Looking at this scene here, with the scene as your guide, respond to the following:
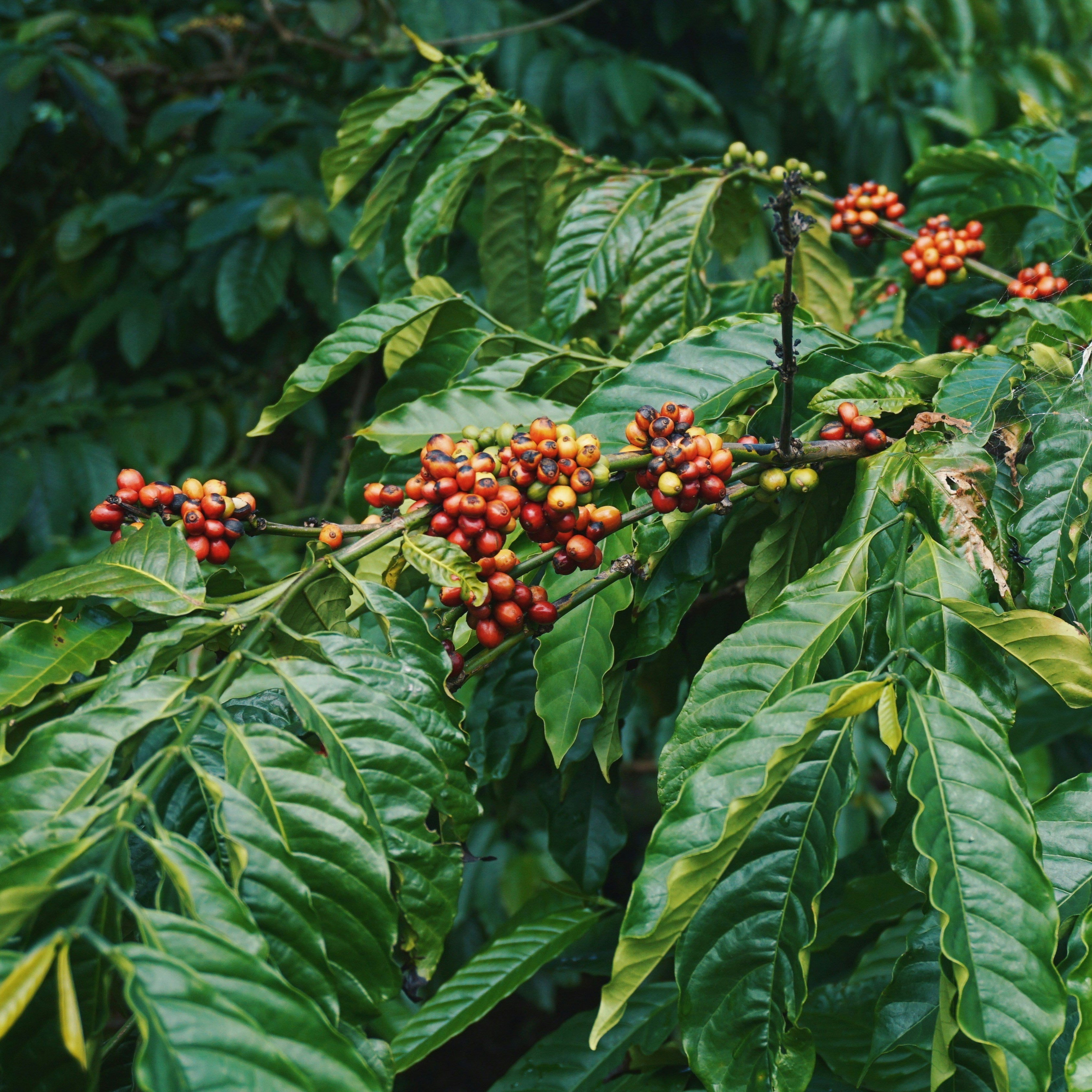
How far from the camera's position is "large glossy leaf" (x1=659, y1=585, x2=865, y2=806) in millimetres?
736

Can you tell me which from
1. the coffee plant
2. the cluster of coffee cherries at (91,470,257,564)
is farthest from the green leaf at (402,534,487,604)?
the cluster of coffee cherries at (91,470,257,564)

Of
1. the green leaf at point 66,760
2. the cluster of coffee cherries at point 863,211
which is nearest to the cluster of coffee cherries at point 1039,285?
the cluster of coffee cherries at point 863,211

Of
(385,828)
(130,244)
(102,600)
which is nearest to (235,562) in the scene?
(102,600)

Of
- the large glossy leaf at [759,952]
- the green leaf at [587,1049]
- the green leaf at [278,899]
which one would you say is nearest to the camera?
the green leaf at [278,899]

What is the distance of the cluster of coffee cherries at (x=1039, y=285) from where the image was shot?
3.69 ft

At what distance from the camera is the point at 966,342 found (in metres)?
1.34

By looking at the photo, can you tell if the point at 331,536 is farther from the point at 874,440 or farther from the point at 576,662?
the point at 874,440

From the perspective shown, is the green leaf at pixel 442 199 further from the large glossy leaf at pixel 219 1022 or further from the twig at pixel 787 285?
the large glossy leaf at pixel 219 1022

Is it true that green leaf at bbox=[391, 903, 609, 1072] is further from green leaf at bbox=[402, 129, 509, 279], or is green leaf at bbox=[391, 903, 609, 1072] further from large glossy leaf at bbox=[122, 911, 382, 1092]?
green leaf at bbox=[402, 129, 509, 279]


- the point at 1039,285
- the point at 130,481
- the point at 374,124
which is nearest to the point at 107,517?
the point at 130,481

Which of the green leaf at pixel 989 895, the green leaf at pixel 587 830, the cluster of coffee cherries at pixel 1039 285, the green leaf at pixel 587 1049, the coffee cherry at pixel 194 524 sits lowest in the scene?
the green leaf at pixel 587 1049

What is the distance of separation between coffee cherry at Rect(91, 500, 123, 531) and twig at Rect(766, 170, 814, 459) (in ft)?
1.88

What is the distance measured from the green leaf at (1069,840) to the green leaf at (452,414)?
22.5 inches

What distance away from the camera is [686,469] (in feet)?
2.58
